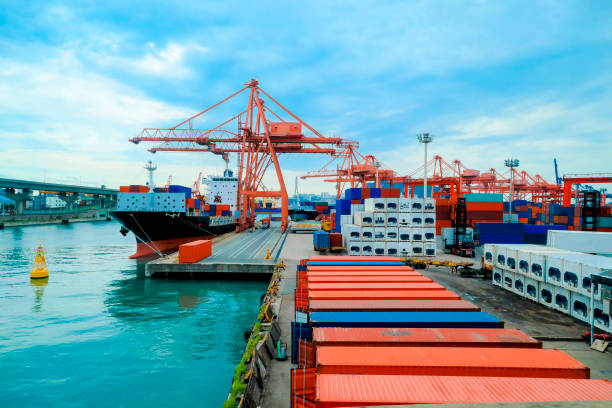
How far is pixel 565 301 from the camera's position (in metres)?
14.5

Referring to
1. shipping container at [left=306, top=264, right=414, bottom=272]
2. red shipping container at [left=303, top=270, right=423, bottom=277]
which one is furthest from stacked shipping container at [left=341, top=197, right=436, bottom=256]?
red shipping container at [left=303, top=270, right=423, bottom=277]

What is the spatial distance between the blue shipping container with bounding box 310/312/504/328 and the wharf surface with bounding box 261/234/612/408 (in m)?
1.86

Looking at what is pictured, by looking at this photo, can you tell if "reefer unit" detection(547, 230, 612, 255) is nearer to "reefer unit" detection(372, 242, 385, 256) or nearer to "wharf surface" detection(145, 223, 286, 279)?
"reefer unit" detection(372, 242, 385, 256)

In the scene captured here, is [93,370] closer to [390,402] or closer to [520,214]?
[390,402]

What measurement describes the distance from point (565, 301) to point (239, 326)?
1537 cm

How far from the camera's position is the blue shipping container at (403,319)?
926cm

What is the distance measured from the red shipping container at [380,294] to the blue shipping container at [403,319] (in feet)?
5.54

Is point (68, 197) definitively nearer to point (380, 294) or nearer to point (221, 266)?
point (221, 266)

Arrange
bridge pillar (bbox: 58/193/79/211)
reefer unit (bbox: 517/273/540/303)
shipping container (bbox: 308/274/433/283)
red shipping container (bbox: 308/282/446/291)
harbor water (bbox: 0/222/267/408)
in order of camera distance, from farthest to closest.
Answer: bridge pillar (bbox: 58/193/79/211)
reefer unit (bbox: 517/273/540/303)
shipping container (bbox: 308/274/433/283)
red shipping container (bbox: 308/282/446/291)
harbor water (bbox: 0/222/267/408)

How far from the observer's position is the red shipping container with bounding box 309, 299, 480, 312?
408 inches

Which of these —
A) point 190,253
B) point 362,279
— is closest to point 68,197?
point 190,253

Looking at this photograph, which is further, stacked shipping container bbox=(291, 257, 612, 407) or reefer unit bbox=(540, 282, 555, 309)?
reefer unit bbox=(540, 282, 555, 309)

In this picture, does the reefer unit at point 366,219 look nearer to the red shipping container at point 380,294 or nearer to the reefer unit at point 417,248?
the reefer unit at point 417,248

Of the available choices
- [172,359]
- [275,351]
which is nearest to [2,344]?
[172,359]
